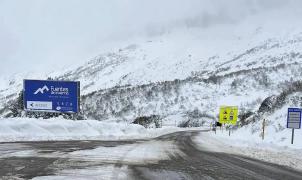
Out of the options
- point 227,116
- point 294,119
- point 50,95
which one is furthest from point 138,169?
point 227,116

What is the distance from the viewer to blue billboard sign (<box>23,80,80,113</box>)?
30.8 m

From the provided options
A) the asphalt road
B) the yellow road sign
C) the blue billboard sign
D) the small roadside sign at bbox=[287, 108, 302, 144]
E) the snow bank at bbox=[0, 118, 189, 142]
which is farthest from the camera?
the yellow road sign

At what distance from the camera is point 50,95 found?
30.9 metres

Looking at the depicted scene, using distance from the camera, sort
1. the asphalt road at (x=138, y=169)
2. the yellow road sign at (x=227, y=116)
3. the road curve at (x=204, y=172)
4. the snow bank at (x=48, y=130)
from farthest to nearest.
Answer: the yellow road sign at (x=227, y=116) < the snow bank at (x=48, y=130) < the road curve at (x=204, y=172) < the asphalt road at (x=138, y=169)

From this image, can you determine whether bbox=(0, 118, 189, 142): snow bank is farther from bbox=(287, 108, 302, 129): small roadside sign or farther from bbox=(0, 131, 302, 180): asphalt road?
bbox=(287, 108, 302, 129): small roadside sign

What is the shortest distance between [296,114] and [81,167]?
1479 centimetres

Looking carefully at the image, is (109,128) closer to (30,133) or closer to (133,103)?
(30,133)

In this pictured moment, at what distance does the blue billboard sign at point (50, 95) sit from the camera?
30.8 meters

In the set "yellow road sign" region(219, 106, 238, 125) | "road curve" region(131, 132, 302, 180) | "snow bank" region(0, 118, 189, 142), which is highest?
"road curve" region(131, 132, 302, 180)

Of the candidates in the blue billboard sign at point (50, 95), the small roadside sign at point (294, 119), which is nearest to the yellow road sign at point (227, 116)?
the blue billboard sign at point (50, 95)

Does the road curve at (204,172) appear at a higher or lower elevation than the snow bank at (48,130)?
higher

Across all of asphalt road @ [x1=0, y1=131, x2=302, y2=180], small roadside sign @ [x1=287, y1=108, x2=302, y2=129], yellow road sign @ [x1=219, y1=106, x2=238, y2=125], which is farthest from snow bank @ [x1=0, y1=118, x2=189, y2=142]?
yellow road sign @ [x1=219, y1=106, x2=238, y2=125]

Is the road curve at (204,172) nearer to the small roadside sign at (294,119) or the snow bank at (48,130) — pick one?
the small roadside sign at (294,119)

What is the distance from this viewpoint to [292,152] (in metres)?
17.9
